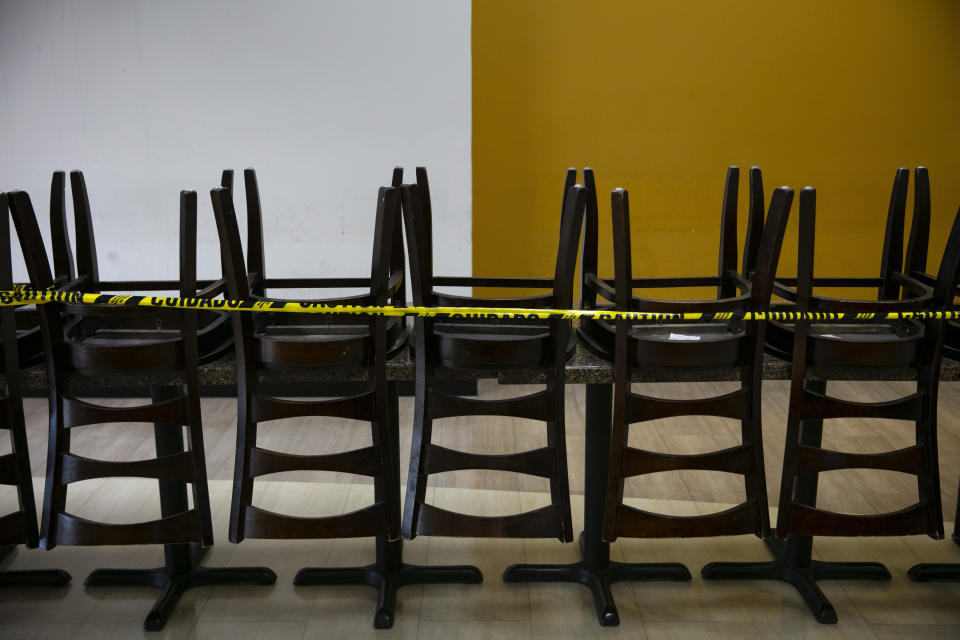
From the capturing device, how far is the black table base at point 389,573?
2.87 m

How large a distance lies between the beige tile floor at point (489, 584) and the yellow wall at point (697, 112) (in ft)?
4.64

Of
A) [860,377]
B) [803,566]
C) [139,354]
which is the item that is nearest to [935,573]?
[803,566]

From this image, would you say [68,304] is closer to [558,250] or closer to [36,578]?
[36,578]

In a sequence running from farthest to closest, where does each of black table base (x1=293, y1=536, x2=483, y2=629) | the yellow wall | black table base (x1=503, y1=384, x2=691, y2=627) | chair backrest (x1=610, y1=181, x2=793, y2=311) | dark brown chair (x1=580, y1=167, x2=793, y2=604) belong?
the yellow wall, black table base (x1=293, y1=536, x2=483, y2=629), black table base (x1=503, y1=384, x2=691, y2=627), dark brown chair (x1=580, y1=167, x2=793, y2=604), chair backrest (x1=610, y1=181, x2=793, y2=311)

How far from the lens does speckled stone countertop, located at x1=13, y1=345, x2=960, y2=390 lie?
8.17 feet

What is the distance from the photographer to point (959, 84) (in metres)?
5.00

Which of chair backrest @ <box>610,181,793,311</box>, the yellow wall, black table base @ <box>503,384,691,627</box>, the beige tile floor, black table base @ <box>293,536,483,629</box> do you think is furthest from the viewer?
the yellow wall

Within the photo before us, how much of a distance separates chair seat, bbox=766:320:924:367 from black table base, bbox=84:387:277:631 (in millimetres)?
1740

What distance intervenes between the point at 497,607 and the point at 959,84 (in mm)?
4077

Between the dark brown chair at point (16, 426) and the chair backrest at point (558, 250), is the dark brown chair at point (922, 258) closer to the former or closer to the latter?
the chair backrest at point (558, 250)

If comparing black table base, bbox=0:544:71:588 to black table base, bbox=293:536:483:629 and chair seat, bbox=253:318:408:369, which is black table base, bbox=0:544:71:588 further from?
chair seat, bbox=253:318:408:369

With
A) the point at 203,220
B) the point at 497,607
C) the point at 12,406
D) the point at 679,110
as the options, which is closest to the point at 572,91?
the point at 679,110

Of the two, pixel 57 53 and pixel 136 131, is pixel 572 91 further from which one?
pixel 57 53

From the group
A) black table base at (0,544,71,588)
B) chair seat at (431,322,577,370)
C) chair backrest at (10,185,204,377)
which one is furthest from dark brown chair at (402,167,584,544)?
black table base at (0,544,71,588)
